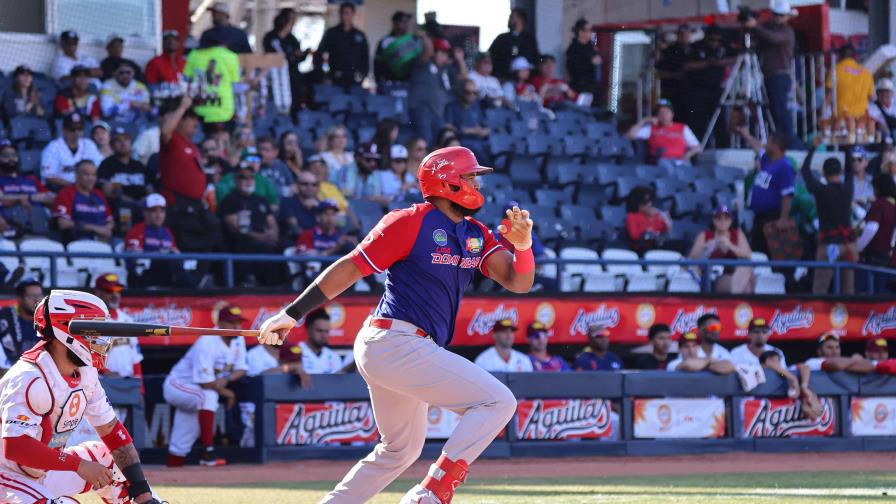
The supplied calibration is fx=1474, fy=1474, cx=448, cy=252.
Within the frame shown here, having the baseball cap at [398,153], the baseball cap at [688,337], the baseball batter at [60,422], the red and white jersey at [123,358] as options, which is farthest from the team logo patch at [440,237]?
the baseball cap at [398,153]

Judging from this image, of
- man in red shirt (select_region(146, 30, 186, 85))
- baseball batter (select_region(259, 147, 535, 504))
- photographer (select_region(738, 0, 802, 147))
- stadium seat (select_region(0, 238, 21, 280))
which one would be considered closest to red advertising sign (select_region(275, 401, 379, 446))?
stadium seat (select_region(0, 238, 21, 280))

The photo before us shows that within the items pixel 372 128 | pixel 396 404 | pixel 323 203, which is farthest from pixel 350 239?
pixel 396 404

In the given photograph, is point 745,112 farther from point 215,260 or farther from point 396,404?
point 396,404

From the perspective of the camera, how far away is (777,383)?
15.0 meters

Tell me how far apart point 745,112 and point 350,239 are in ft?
28.7

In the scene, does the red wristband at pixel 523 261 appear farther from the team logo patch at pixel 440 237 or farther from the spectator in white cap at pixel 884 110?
the spectator in white cap at pixel 884 110

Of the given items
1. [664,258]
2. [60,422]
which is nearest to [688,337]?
[664,258]

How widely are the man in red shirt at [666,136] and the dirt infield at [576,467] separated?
23.5 feet

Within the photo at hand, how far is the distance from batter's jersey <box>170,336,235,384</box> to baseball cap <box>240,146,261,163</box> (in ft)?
8.94

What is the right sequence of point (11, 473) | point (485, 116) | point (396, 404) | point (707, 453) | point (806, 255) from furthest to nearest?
1. point (485, 116)
2. point (806, 255)
3. point (707, 453)
4. point (396, 404)
5. point (11, 473)

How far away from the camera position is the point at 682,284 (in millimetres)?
17656

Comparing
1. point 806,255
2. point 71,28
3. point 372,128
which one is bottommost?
point 806,255

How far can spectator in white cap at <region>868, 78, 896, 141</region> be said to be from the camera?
2255cm

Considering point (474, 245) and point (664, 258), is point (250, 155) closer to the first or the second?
point (664, 258)
